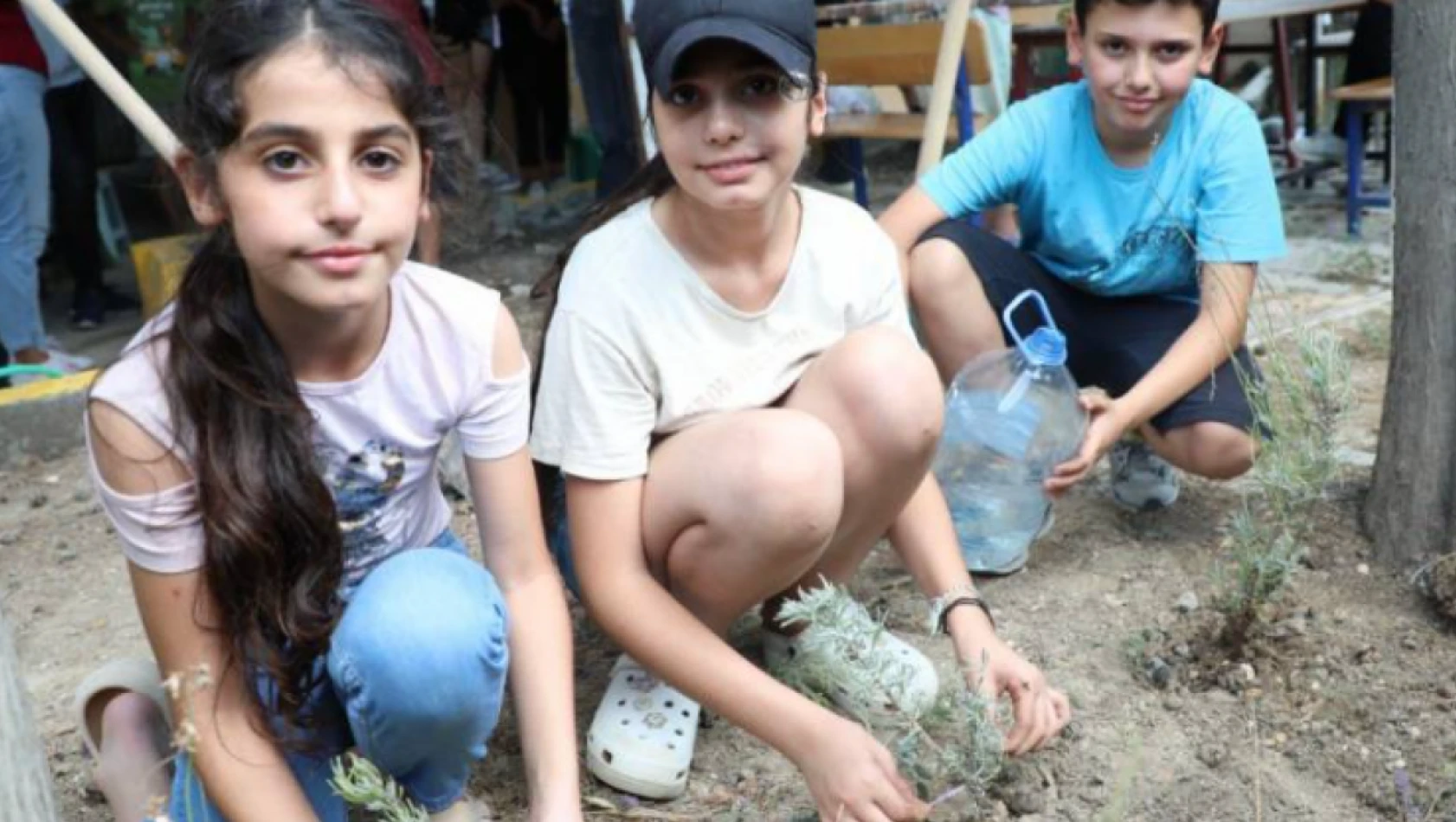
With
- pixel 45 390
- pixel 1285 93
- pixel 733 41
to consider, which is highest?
pixel 733 41

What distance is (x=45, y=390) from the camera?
13.2 feet

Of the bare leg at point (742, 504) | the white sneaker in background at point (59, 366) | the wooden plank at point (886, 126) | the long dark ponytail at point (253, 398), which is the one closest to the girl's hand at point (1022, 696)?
the bare leg at point (742, 504)

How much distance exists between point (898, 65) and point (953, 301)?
6.71 feet

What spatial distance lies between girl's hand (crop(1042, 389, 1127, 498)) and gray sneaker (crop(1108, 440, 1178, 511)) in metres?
0.41

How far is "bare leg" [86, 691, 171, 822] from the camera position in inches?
74.7

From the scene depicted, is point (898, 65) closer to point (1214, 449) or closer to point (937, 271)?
point (937, 271)

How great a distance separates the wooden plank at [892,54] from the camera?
4.49 metres

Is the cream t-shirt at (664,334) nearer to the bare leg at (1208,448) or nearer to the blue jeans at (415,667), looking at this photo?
the blue jeans at (415,667)

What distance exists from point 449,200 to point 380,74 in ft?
0.83

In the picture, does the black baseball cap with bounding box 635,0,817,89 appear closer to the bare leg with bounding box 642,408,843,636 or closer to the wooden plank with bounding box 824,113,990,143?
the bare leg with bounding box 642,408,843,636

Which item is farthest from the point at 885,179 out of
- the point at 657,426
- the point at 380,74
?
the point at 380,74

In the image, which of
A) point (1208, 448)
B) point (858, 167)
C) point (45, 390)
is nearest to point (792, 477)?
point (1208, 448)

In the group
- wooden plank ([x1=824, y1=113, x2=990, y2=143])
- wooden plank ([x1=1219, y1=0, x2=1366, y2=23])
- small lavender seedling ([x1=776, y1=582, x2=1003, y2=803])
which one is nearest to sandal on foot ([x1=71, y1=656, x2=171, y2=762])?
small lavender seedling ([x1=776, y1=582, x2=1003, y2=803])

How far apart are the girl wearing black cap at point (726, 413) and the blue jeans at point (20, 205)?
116 inches
